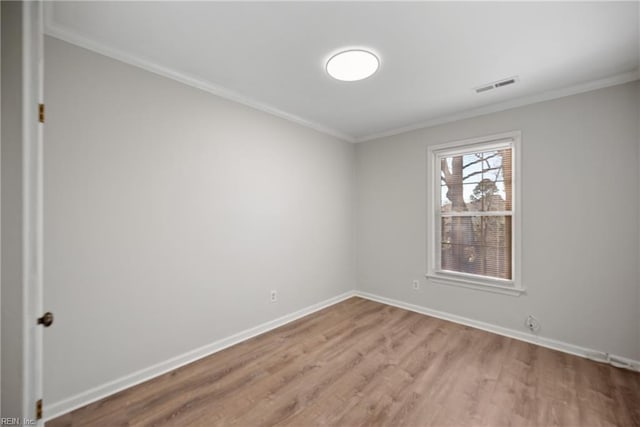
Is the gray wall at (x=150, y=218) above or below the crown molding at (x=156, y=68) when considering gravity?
below

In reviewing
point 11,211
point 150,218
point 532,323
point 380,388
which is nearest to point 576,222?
point 532,323

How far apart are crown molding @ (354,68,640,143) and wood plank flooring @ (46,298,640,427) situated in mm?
2428

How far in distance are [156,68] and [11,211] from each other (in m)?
1.61

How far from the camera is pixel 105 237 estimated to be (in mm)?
1881

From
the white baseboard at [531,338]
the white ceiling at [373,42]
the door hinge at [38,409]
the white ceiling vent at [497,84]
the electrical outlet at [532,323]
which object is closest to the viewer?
the door hinge at [38,409]

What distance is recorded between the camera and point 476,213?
309cm

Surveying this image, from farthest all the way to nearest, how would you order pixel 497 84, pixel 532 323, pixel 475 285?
pixel 475 285 < pixel 532 323 < pixel 497 84

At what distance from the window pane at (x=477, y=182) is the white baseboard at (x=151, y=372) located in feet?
8.09

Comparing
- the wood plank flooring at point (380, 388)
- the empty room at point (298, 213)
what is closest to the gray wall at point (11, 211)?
the empty room at point (298, 213)

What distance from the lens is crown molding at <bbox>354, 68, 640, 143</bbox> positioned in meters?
2.24

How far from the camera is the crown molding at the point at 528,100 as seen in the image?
88.3 inches
